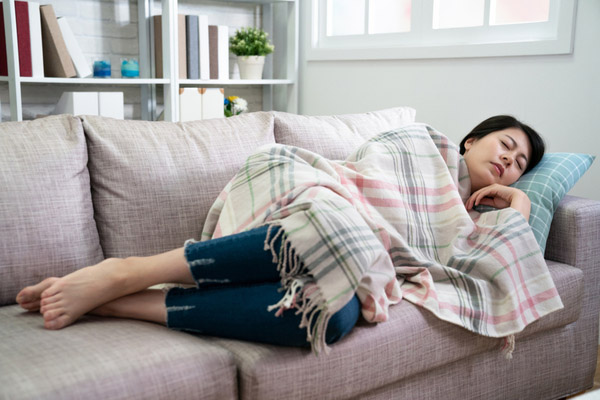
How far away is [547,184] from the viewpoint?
2010mm

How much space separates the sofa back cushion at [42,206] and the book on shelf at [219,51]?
2001mm

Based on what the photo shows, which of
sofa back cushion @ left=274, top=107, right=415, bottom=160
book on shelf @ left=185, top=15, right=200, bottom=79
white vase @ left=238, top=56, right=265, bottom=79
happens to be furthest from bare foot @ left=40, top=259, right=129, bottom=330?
white vase @ left=238, top=56, right=265, bottom=79

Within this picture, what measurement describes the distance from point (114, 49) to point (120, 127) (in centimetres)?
183

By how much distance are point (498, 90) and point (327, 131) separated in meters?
1.07

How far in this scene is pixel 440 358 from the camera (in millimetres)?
1582

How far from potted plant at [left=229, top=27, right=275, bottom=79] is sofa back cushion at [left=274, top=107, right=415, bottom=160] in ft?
5.12

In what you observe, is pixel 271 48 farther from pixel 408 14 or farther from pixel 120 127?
pixel 120 127

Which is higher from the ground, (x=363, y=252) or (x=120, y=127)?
(x=120, y=127)

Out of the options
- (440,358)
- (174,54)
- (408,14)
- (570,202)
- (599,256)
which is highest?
(408,14)

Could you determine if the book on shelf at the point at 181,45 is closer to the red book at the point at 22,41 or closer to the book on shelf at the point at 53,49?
the book on shelf at the point at 53,49

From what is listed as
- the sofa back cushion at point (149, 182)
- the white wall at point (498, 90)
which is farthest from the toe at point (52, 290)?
the white wall at point (498, 90)

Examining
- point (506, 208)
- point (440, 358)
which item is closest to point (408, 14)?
point (506, 208)

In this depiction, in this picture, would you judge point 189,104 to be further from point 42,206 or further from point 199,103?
point 42,206

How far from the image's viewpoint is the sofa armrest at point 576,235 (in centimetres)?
196
